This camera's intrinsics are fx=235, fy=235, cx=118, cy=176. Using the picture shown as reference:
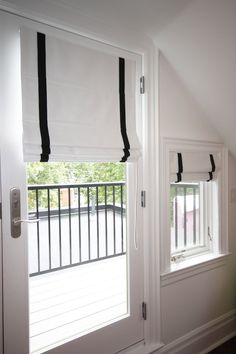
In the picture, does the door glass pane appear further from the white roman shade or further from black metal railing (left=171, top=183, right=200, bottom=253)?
black metal railing (left=171, top=183, right=200, bottom=253)

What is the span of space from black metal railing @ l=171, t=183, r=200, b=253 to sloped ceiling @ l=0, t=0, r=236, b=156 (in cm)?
68

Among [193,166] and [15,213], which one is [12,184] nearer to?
[15,213]

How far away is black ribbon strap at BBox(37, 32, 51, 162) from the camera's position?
119cm

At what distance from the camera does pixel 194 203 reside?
6.95 feet

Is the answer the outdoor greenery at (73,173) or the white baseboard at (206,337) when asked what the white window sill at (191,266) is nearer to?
the white baseboard at (206,337)

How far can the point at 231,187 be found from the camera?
2.10 m

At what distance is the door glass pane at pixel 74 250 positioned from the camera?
1.43 meters

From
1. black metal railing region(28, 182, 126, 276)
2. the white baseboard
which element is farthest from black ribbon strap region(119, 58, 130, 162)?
the white baseboard

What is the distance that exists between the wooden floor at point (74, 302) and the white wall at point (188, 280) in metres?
0.40

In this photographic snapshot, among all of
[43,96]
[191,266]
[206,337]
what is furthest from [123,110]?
[206,337]

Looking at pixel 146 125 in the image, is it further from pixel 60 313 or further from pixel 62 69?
pixel 60 313

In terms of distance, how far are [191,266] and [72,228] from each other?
4.14 ft

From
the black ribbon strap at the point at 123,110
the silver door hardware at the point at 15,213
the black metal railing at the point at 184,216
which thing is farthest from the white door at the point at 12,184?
the black metal railing at the point at 184,216

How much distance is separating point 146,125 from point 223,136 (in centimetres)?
81
